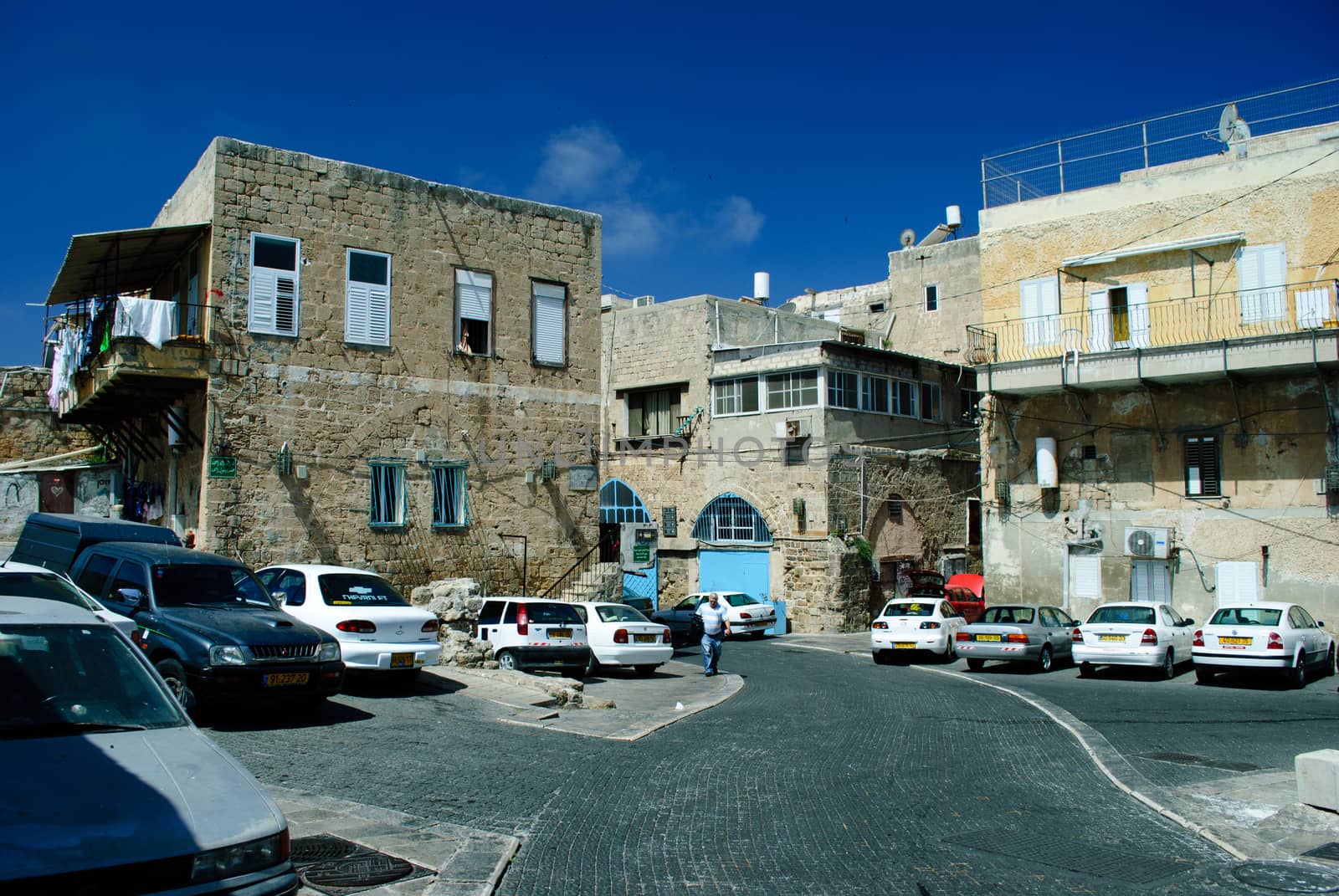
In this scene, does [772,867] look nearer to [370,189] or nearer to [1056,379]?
[370,189]

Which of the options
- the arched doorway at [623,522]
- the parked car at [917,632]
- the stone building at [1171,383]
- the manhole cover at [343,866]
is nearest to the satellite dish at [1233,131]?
the stone building at [1171,383]

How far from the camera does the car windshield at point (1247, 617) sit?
702 inches

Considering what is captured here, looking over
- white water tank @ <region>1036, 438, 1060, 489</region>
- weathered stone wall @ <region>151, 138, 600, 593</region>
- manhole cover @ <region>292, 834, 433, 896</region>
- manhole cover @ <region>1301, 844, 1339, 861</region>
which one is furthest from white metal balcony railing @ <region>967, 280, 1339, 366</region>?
manhole cover @ <region>292, 834, 433, 896</region>

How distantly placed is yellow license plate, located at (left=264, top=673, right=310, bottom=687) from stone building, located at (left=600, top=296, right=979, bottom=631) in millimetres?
21333

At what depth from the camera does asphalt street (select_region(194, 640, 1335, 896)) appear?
650cm

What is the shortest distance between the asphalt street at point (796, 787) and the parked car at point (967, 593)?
14.9m

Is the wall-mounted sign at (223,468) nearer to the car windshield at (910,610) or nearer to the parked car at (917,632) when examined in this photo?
the parked car at (917,632)

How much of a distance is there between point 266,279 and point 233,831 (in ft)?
54.0

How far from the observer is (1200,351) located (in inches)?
928

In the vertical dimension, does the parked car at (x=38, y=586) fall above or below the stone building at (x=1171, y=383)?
below

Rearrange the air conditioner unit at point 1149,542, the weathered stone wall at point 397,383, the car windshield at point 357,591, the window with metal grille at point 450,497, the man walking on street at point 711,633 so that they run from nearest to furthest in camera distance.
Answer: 1. the car windshield at point 357,591
2. the weathered stone wall at point 397,383
3. the man walking on street at point 711,633
4. the window with metal grille at point 450,497
5. the air conditioner unit at point 1149,542

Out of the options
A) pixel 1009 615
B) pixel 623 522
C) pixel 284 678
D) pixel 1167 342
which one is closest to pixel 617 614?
pixel 1009 615

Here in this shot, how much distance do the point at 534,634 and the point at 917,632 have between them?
957 centimetres

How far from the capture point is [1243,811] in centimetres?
824
